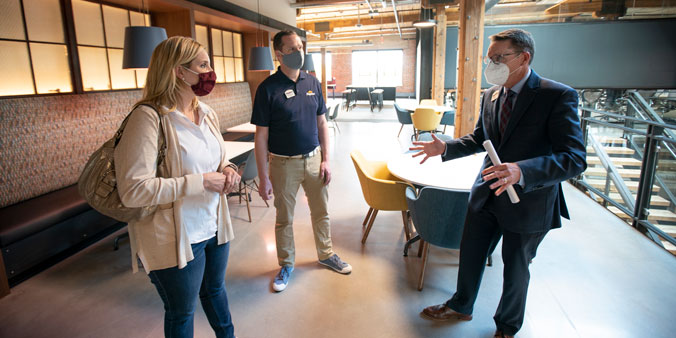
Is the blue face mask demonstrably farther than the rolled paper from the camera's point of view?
Yes

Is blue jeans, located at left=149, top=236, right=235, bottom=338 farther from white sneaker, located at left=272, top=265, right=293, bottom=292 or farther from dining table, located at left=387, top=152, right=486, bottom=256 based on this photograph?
dining table, located at left=387, top=152, right=486, bottom=256

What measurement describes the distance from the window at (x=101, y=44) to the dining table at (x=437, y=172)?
10.6ft

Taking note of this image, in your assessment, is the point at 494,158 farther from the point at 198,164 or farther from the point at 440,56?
the point at 440,56

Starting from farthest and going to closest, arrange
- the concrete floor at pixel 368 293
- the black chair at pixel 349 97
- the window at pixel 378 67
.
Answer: the window at pixel 378 67 → the black chair at pixel 349 97 → the concrete floor at pixel 368 293

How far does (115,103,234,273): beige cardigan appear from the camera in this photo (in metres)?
1.29

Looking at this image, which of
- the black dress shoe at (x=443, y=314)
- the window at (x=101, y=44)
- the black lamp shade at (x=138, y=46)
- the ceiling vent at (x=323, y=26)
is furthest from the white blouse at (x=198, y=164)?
the ceiling vent at (x=323, y=26)

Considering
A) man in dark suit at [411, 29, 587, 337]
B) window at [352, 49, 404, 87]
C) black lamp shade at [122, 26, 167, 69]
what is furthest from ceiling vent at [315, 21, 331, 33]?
man in dark suit at [411, 29, 587, 337]

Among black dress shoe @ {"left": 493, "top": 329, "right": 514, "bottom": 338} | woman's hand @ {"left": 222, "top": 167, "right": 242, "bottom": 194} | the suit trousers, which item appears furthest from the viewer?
black dress shoe @ {"left": 493, "top": 329, "right": 514, "bottom": 338}

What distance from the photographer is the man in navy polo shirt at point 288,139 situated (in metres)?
2.50

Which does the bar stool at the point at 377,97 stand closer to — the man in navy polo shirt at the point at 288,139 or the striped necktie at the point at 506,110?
the man in navy polo shirt at the point at 288,139

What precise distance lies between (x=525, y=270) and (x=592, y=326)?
2.59ft

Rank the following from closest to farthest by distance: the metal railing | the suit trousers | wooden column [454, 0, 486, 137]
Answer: the suit trousers
the metal railing
wooden column [454, 0, 486, 137]

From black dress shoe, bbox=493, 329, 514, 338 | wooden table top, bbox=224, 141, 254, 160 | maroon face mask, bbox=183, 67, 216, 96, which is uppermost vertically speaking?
maroon face mask, bbox=183, 67, 216, 96

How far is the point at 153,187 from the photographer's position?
130 cm
